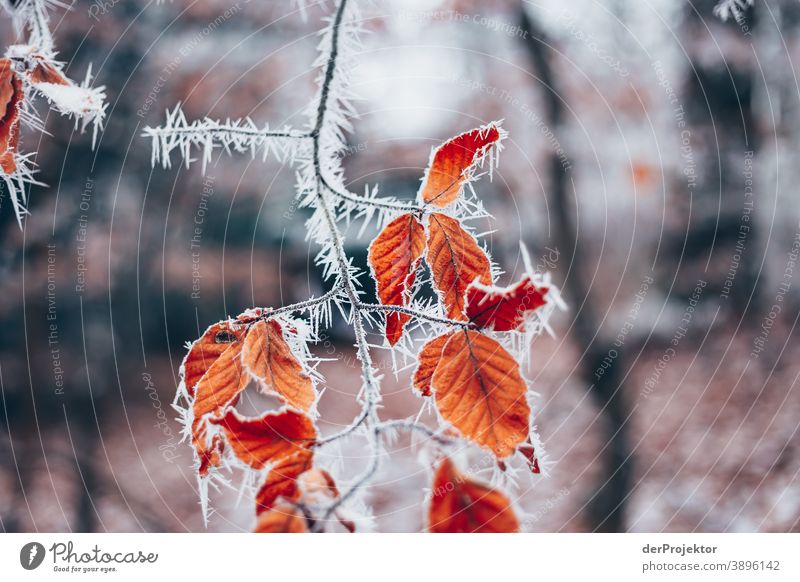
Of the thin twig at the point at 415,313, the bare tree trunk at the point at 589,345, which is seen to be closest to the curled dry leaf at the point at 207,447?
the thin twig at the point at 415,313

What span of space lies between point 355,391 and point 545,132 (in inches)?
11.4

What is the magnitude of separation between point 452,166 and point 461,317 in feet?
0.24

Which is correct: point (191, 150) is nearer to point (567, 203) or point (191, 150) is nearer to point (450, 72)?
point (450, 72)

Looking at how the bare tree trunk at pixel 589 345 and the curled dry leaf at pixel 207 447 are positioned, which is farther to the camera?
the bare tree trunk at pixel 589 345

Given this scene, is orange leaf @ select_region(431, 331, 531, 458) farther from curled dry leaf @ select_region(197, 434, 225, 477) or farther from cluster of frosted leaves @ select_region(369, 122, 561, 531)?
curled dry leaf @ select_region(197, 434, 225, 477)

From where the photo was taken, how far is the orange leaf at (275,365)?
0.24 meters

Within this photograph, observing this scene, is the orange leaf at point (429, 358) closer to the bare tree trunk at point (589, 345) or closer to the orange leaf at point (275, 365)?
the orange leaf at point (275, 365)

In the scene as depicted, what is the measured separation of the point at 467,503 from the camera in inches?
9.4

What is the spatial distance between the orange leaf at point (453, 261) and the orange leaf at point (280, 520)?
0.41 feet
